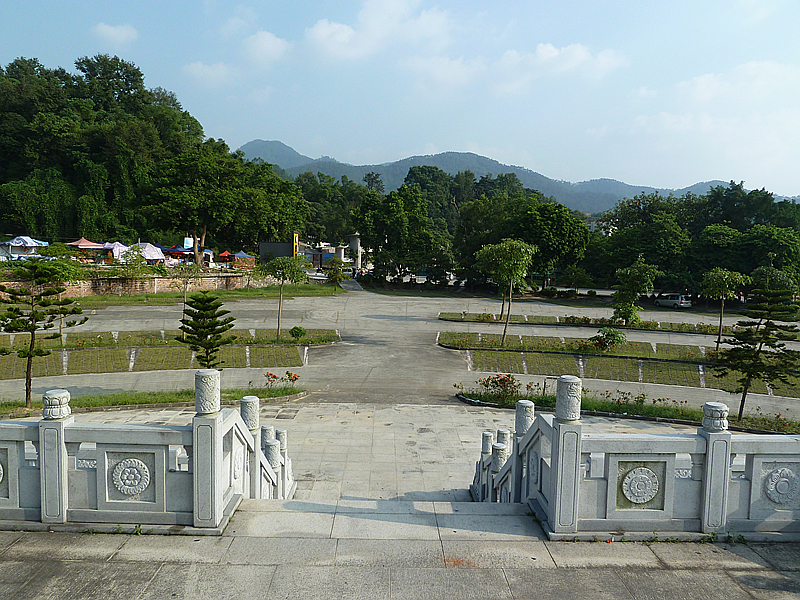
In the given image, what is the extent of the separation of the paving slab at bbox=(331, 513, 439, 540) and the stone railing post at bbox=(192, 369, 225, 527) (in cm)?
101

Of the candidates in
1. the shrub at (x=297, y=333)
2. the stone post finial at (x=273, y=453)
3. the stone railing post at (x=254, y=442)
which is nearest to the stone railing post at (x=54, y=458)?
the stone railing post at (x=254, y=442)

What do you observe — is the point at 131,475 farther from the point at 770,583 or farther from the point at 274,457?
the point at 770,583

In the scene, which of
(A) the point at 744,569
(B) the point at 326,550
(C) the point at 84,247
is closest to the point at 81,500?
(B) the point at 326,550

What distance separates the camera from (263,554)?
4.16m

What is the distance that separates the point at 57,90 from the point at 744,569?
71.0m

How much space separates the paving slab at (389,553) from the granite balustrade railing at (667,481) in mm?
1021

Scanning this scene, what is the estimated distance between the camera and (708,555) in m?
4.30

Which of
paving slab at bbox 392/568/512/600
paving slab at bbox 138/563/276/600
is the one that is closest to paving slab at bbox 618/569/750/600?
paving slab at bbox 392/568/512/600

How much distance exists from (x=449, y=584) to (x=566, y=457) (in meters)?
1.34

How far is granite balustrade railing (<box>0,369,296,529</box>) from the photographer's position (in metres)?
4.35

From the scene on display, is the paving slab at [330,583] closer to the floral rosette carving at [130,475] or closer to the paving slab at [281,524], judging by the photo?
the paving slab at [281,524]

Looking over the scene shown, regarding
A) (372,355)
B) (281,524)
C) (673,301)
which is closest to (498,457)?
(281,524)

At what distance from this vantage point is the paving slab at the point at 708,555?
4.17m

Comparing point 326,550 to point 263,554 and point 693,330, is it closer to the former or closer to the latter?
point 263,554
